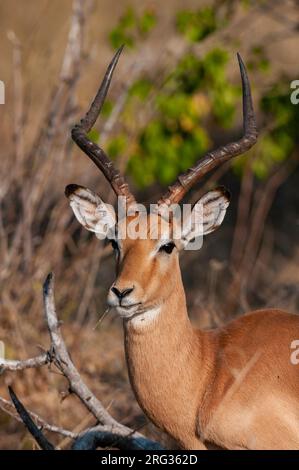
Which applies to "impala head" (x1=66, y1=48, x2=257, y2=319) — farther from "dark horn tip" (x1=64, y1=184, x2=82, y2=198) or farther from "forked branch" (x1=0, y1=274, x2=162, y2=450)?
"forked branch" (x1=0, y1=274, x2=162, y2=450)

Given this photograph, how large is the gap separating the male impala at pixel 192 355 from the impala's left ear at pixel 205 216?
32 millimetres

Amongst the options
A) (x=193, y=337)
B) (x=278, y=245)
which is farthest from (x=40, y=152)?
(x=278, y=245)

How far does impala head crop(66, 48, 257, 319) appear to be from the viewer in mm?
4742

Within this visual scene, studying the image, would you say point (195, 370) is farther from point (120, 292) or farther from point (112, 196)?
point (112, 196)

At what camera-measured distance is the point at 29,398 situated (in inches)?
296

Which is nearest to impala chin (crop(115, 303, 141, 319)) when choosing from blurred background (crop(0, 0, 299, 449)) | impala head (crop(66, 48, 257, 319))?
impala head (crop(66, 48, 257, 319))

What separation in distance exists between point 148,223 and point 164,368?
28.8 inches

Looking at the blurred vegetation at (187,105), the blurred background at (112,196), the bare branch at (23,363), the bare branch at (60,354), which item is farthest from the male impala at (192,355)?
the blurred vegetation at (187,105)

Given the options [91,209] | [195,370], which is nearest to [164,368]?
[195,370]

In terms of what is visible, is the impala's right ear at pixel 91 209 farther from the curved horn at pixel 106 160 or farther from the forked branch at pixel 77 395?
the forked branch at pixel 77 395

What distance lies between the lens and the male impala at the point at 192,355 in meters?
4.81

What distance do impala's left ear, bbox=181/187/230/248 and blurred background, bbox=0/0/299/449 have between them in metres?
1.38

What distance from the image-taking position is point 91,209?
17.7 ft
